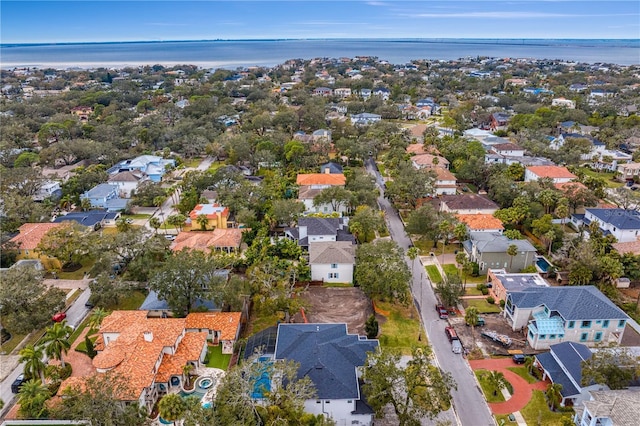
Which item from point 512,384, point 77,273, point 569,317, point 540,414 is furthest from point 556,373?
point 77,273

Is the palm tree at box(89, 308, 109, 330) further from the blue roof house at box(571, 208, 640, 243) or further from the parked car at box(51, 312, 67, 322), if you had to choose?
the blue roof house at box(571, 208, 640, 243)

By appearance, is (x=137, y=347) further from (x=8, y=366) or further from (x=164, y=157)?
(x=164, y=157)

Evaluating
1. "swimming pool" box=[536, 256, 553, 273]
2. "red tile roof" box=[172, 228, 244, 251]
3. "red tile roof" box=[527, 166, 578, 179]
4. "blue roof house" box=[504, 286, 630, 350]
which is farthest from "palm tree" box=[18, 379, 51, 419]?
"red tile roof" box=[527, 166, 578, 179]

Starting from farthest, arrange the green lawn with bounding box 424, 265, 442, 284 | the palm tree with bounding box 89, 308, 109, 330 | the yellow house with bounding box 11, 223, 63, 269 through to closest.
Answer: the yellow house with bounding box 11, 223, 63, 269, the green lawn with bounding box 424, 265, 442, 284, the palm tree with bounding box 89, 308, 109, 330

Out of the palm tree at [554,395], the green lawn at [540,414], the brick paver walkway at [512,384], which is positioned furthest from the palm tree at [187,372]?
the palm tree at [554,395]

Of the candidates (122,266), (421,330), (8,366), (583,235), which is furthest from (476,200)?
(8,366)

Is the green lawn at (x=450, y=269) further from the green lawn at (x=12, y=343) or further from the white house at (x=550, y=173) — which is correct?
the green lawn at (x=12, y=343)

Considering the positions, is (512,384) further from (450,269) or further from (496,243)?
(496,243)
